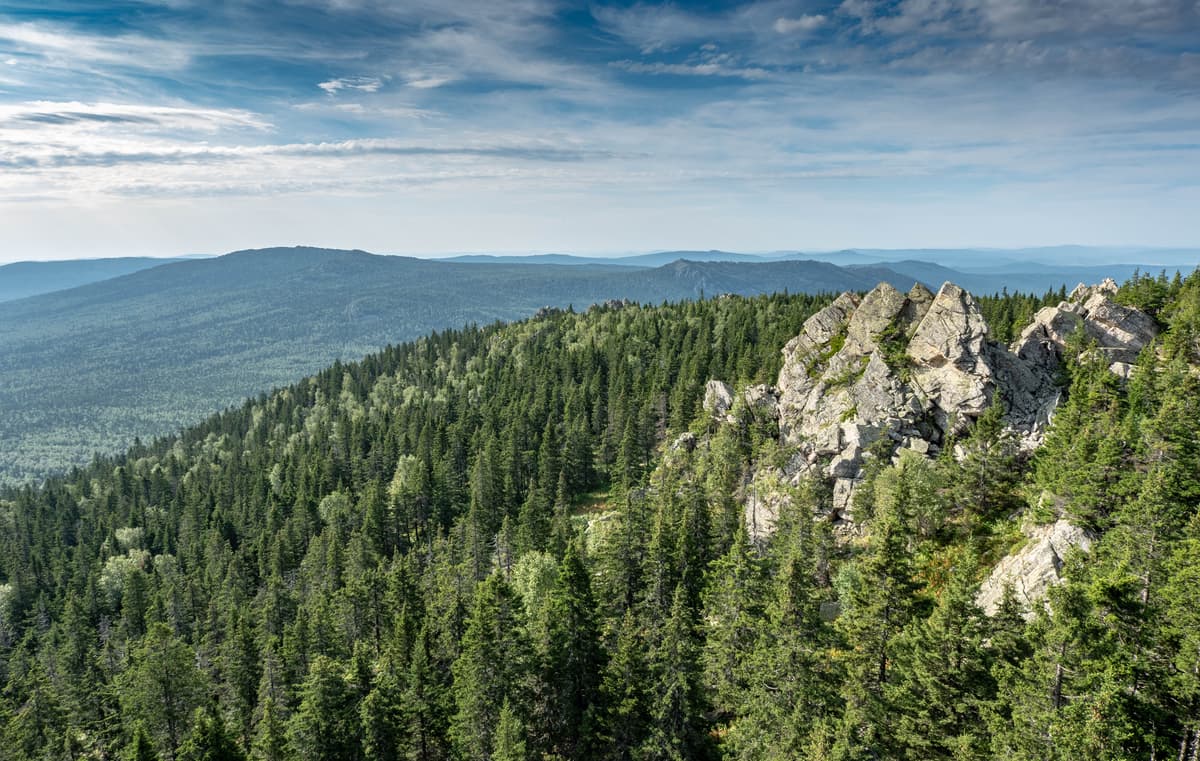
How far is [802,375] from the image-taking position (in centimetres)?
8375

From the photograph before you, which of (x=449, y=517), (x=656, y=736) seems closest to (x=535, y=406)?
(x=449, y=517)

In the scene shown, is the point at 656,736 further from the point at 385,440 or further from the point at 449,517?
the point at 385,440

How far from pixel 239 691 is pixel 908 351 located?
7655 centimetres

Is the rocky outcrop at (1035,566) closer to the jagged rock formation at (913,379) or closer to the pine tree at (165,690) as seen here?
the jagged rock formation at (913,379)

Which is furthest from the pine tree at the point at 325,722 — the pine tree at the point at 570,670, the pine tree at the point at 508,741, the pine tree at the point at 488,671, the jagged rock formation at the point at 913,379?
the jagged rock formation at the point at 913,379

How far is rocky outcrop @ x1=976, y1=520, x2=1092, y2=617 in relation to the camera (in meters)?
38.1

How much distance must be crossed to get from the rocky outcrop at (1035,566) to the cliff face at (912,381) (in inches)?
795

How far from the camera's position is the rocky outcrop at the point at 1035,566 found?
38.1m

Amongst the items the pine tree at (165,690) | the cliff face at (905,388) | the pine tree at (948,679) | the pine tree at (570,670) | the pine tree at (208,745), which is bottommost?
the pine tree at (165,690)

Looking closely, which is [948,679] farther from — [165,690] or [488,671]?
[165,690]

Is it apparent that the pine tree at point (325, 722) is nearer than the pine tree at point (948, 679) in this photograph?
No

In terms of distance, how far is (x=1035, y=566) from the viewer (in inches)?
1555

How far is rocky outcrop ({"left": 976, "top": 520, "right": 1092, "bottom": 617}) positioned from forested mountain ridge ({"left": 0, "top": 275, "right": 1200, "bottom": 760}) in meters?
1.67

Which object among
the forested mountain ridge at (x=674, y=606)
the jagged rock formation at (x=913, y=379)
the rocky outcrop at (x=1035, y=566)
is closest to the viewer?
the forested mountain ridge at (x=674, y=606)
